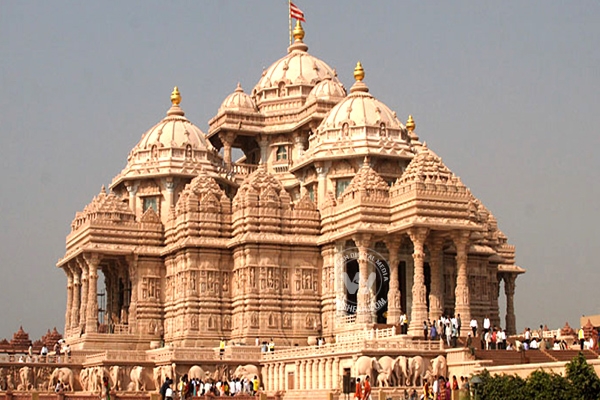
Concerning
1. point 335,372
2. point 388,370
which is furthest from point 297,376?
point 388,370

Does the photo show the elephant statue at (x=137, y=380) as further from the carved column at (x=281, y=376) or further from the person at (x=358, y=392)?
the person at (x=358, y=392)

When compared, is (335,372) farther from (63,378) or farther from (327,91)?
(327,91)

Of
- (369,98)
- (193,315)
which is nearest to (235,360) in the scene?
(193,315)

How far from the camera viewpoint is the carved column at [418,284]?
50.6m

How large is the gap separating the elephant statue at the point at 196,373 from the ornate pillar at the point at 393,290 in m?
8.94

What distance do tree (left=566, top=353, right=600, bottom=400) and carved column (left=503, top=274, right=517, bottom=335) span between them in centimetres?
3517

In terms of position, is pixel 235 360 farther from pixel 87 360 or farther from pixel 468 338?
pixel 468 338

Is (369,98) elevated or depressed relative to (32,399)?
elevated

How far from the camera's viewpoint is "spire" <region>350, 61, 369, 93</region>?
63938mm

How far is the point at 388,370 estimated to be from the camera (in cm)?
4312

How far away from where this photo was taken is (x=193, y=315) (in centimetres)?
5791

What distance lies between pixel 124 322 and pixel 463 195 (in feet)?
68.5

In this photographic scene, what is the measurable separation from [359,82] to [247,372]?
19.7 meters

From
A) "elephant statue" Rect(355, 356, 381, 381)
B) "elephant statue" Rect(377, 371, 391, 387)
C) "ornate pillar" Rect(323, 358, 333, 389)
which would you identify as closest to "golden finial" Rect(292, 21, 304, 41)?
"ornate pillar" Rect(323, 358, 333, 389)
